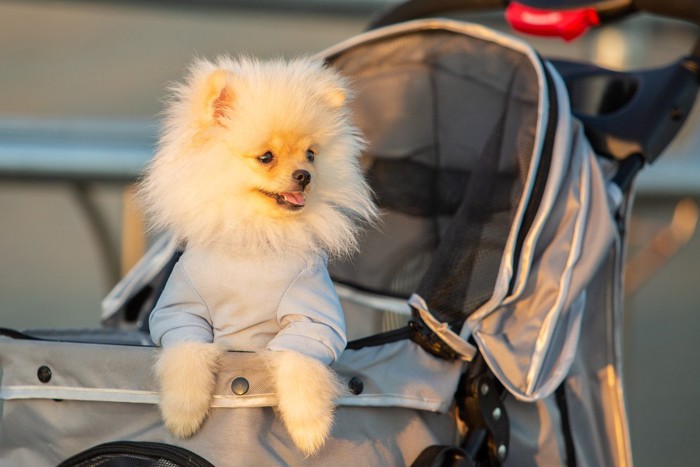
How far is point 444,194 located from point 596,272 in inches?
13.6

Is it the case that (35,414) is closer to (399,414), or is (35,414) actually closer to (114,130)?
(399,414)

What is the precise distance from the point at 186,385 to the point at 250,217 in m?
0.24

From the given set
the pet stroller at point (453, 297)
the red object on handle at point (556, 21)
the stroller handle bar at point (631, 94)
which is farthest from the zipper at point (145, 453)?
the red object on handle at point (556, 21)

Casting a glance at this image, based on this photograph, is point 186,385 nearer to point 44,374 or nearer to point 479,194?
point 44,374

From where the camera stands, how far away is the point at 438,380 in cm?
130

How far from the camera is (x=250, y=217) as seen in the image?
3.87 feet

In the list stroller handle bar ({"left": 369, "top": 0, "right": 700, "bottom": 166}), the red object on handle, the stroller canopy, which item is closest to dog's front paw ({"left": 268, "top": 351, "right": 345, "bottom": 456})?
the stroller canopy

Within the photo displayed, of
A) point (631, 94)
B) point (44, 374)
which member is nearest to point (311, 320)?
point (44, 374)

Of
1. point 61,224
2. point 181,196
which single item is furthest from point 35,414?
point 61,224

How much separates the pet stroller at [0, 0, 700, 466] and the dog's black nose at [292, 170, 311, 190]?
220 mm

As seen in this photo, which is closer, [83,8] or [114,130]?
[114,130]

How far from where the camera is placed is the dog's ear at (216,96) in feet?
3.75

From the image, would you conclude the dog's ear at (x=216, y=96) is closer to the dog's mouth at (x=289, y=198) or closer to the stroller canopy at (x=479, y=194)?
the dog's mouth at (x=289, y=198)

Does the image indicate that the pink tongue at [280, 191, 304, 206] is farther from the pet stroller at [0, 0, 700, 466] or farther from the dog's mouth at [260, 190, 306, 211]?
the pet stroller at [0, 0, 700, 466]
